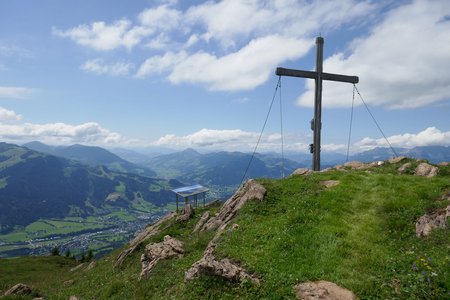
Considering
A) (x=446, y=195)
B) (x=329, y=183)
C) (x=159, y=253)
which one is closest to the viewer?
(x=446, y=195)

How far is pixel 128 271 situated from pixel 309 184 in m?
15.2

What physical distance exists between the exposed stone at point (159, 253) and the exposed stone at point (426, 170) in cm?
2003

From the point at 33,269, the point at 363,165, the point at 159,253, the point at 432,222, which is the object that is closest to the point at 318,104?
the point at 363,165

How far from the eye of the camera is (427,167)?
2838 cm

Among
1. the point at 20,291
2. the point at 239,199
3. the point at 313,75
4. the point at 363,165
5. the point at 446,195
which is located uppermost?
the point at 313,75

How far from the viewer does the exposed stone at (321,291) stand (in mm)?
13152

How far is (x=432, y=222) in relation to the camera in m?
18.2

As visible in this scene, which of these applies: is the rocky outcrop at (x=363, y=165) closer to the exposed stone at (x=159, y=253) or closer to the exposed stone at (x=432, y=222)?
the exposed stone at (x=432, y=222)

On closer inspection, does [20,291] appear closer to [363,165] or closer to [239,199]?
[239,199]

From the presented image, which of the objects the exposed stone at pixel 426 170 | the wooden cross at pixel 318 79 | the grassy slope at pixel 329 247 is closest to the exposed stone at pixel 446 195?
the grassy slope at pixel 329 247

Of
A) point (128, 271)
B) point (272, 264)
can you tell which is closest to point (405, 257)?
point (272, 264)

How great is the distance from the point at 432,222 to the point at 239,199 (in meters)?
13.4

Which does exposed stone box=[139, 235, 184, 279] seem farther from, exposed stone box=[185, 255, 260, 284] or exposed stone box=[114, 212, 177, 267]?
exposed stone box=[114, 212, 177, 267]

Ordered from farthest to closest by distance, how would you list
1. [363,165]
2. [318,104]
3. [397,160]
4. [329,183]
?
[363,165]
[397,160]
[318,104]
[329,183]
